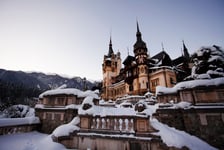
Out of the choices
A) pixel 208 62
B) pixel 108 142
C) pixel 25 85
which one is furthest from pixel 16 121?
pixel 25 85

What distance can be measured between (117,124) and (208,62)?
801cm

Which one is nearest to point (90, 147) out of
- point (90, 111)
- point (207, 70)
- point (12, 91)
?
point (90, 111)

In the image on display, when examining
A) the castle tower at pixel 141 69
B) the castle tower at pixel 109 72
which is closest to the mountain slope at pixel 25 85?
the castle tower at pixel 109 72

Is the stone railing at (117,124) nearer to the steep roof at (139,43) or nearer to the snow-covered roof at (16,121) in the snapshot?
the snow-covered roof at (16,121)

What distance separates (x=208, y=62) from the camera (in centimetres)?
823

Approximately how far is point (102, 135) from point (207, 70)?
8.64 m

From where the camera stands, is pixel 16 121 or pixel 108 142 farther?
pixel 16 121

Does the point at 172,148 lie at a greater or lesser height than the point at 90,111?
lesser

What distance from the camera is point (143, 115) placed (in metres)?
5.89

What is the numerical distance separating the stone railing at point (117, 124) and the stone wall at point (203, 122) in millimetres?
3054

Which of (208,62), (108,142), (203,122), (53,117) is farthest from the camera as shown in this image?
(53,117)

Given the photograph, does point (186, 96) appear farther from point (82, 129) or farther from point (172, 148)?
point (82, 129)

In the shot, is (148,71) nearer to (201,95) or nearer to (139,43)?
(139,43)

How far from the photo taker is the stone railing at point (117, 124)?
5816 mm
